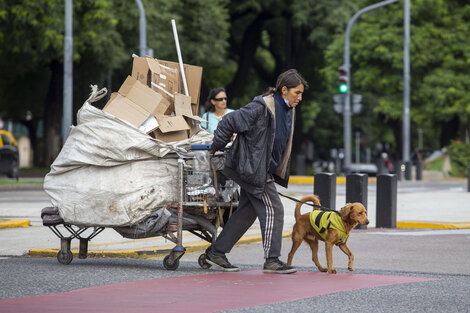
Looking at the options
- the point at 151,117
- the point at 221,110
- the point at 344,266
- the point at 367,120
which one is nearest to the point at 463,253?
the point at 344,266

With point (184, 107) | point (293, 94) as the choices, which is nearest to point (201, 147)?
point (184, 107)

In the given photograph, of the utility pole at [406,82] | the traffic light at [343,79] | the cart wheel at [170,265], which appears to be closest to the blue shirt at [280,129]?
the cart wheel at [170,265]

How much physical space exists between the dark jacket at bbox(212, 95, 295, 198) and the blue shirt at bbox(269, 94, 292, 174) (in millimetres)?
69

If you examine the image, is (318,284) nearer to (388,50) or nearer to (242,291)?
(242,291)

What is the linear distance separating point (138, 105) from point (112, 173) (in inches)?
28.9

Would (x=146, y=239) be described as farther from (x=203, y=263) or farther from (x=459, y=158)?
(x=459, y=158)

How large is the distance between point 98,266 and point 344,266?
7.79 ft

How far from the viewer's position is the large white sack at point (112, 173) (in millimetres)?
8742

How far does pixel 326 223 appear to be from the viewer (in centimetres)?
859

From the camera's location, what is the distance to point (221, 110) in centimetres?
1067

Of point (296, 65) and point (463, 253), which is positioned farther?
point (296, 65)

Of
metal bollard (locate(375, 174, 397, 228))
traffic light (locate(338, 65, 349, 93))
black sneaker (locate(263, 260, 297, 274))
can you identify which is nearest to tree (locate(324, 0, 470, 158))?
traffic light (locate(338, 65, 349, 93))

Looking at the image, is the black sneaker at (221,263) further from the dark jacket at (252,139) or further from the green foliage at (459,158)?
the green foliage at (459,158)

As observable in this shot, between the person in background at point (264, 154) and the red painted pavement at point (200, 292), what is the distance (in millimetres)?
315
